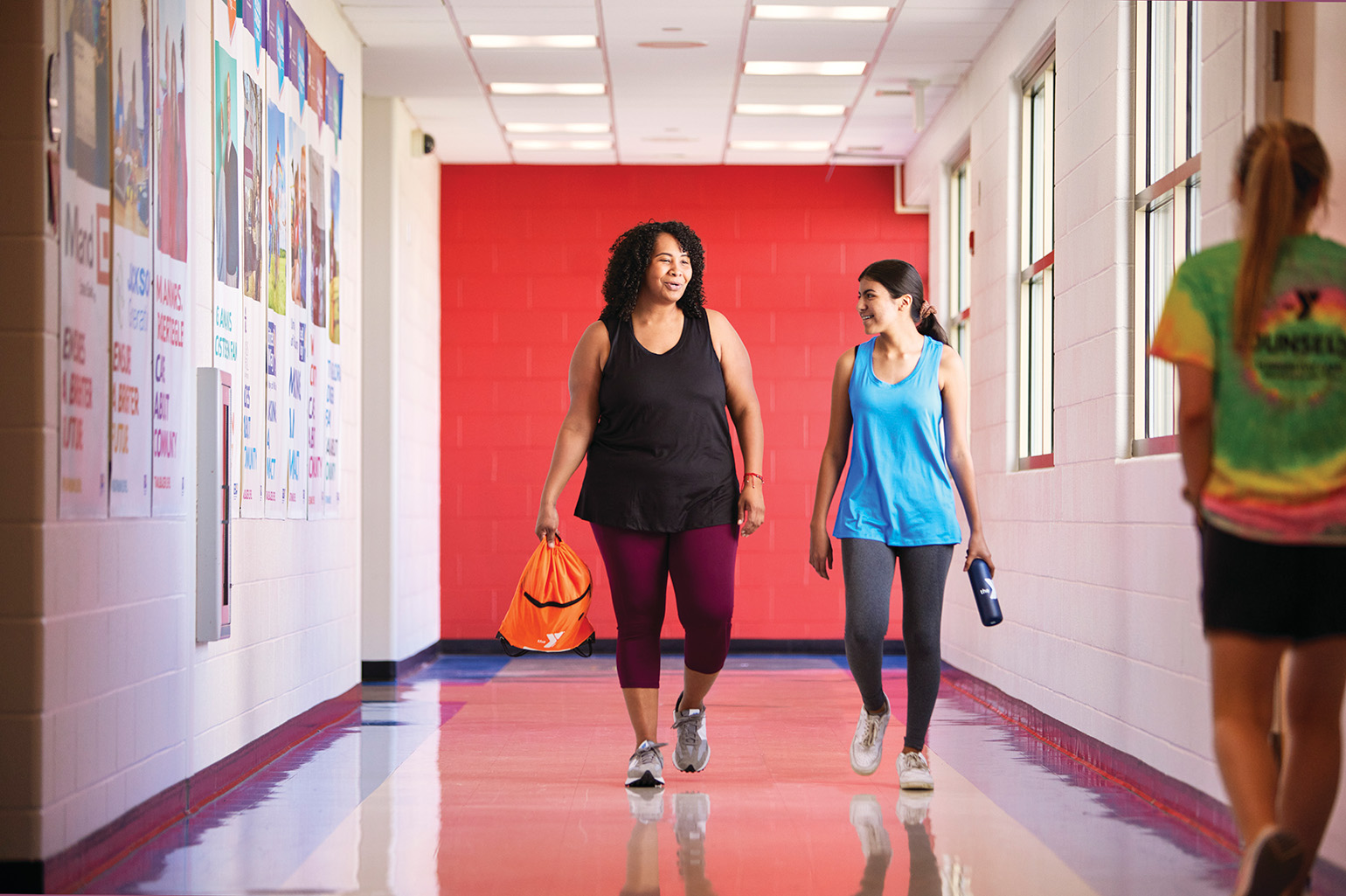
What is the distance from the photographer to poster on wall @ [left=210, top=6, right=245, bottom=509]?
158 inches

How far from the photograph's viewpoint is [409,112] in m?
7.48

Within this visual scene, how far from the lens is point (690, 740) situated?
3.87 metres

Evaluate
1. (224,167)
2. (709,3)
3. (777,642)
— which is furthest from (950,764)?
(777,642)

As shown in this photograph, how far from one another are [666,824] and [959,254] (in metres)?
5.06

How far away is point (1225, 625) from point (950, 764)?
2345 mm

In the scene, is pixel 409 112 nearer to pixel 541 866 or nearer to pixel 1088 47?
pixel 1088 47

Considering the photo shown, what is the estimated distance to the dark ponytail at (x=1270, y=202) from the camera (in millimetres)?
2055

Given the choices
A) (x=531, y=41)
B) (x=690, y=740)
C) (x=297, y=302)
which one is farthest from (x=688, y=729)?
(x=531, y=41)

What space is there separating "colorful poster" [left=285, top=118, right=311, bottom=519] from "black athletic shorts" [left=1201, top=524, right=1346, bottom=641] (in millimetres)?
3426

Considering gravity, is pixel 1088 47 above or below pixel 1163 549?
above

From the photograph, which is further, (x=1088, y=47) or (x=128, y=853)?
(x=1088, y=47)

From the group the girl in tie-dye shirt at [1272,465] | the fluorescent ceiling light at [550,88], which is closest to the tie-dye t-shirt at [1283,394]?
the girl in tie-dye shirt at [1272,465]

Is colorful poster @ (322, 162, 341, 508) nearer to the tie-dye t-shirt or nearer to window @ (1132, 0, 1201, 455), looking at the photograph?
window @ (1132, 0, 1201, 455)

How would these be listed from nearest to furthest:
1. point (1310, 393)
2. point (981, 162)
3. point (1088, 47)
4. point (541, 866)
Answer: point (1310, 393) → point (541, 866) → point (1088, 47) → point (981, 162)
